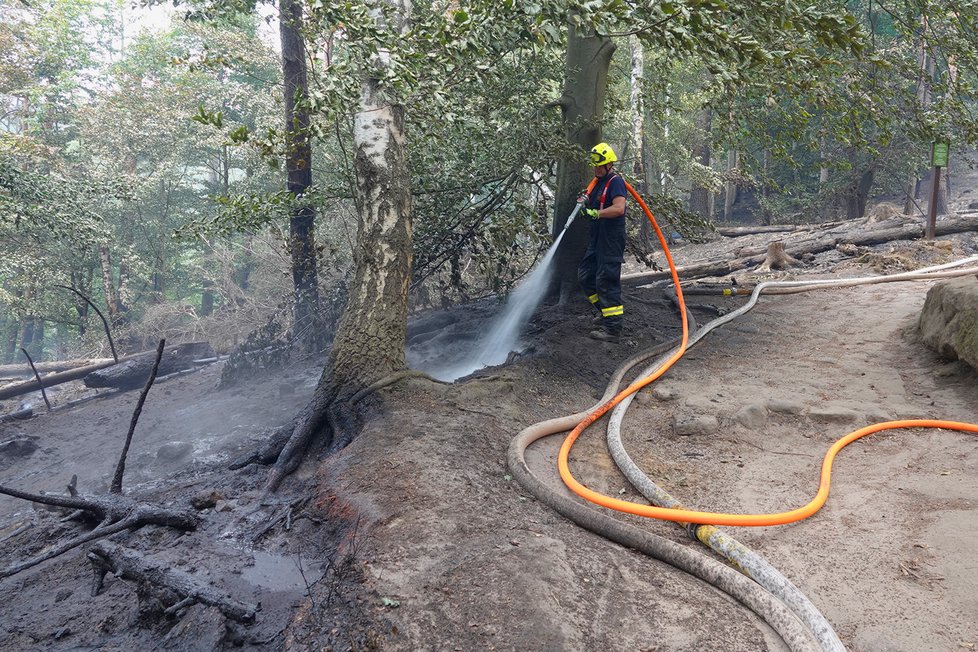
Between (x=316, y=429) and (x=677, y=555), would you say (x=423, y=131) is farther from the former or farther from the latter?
(x=677, y=555)

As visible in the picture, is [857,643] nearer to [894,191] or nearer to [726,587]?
[726,587]

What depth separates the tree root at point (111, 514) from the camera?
3.08 meters

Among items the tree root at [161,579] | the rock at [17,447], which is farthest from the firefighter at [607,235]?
the rock at [17,447]

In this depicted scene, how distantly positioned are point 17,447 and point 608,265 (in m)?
7.68

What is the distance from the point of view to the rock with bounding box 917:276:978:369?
4.35 m

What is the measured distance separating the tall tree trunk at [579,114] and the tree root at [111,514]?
16.9 feet

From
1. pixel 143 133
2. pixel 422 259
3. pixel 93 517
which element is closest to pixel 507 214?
pixel 422 259

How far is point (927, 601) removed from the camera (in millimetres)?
2363

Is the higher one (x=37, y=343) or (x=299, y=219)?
(x=299, y=219)

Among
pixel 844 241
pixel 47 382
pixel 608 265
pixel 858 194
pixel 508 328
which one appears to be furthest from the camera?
pixel 858 194

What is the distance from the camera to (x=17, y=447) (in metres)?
7.59

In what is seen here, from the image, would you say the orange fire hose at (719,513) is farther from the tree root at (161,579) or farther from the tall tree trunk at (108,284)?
the tall tree trunk at (108,284)


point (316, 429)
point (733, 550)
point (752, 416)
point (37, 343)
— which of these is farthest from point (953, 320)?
point (37, 343)

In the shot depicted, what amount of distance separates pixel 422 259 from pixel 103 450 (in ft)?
15.3
